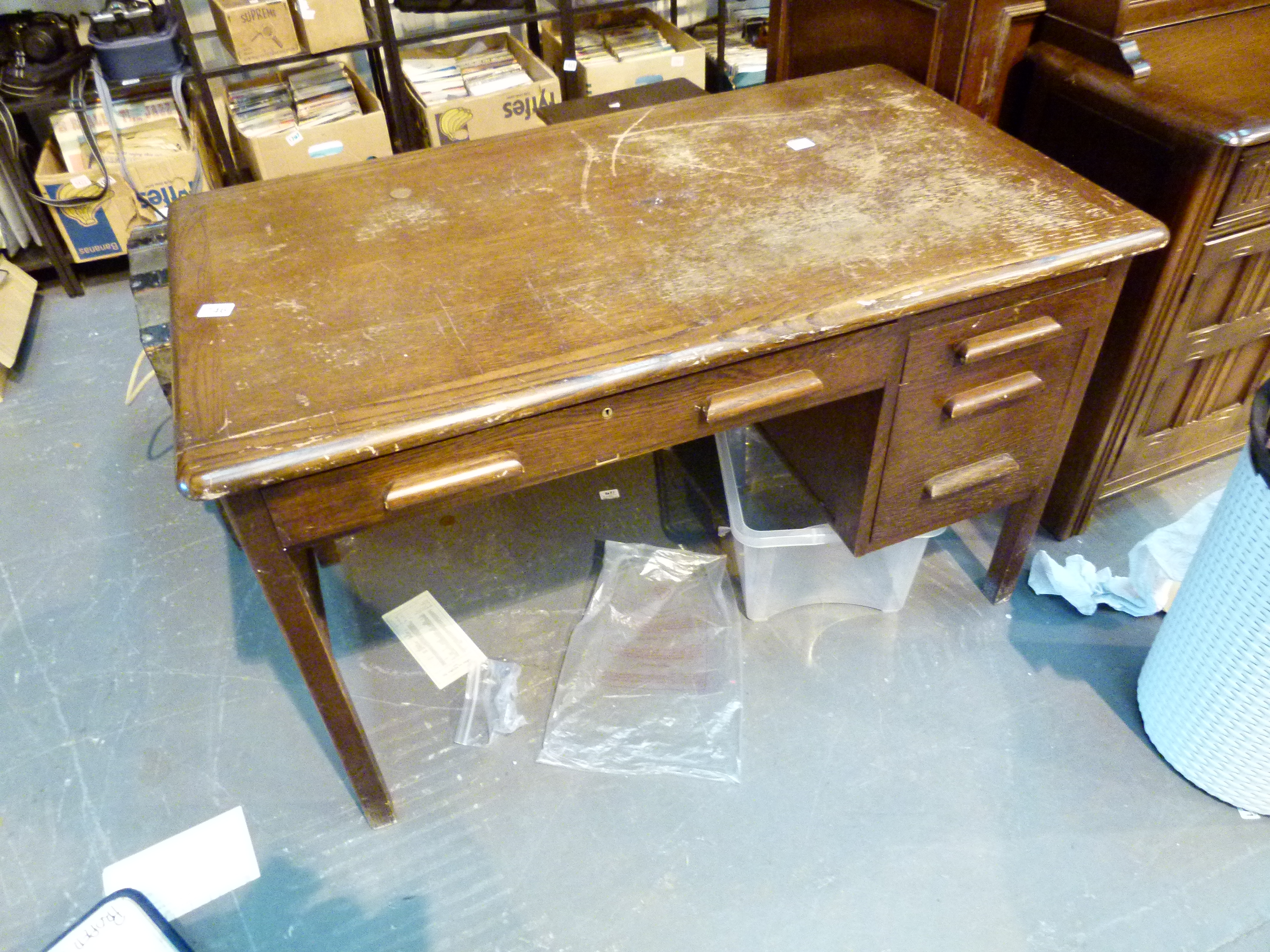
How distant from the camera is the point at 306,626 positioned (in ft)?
3.30

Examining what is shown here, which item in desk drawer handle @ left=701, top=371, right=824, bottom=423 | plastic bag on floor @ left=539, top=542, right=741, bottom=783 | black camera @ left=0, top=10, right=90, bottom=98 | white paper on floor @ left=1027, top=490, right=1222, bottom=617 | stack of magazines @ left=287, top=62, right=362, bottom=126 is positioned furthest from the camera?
stack of magazines @ left=287, top=62, right=362, bottom=126

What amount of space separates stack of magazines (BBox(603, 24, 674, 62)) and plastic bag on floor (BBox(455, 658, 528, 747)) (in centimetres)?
198

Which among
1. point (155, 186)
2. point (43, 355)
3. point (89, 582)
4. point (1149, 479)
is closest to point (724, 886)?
point (1149, 479)

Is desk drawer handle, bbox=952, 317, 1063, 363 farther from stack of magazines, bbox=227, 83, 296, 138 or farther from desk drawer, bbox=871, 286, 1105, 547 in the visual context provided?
stack of magazines, bbox=227, 83, 296, 138

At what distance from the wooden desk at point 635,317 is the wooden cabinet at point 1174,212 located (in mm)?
150

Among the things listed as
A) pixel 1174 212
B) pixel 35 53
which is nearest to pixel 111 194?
pixel 35 53

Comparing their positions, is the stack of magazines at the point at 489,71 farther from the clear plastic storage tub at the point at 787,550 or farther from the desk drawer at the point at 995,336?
the desk drawer at the point at 995,336

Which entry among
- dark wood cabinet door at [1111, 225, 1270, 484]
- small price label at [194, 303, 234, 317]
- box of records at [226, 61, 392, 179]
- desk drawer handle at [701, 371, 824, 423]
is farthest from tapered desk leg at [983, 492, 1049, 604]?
box of records at [226, 61, 392, 179]

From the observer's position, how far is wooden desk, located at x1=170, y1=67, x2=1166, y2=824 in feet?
2.93

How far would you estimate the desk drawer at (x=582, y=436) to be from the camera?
89 cm

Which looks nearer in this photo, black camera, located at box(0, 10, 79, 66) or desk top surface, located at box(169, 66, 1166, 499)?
desk top surface, located at box(169, 66, 1166, 499)

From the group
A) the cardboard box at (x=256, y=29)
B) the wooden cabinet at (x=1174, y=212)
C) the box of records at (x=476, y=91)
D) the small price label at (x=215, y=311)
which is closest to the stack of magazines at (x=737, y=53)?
the box of records at (x=476, y=91)

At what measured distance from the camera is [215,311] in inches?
39.8

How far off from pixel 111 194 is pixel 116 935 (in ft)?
6.27
